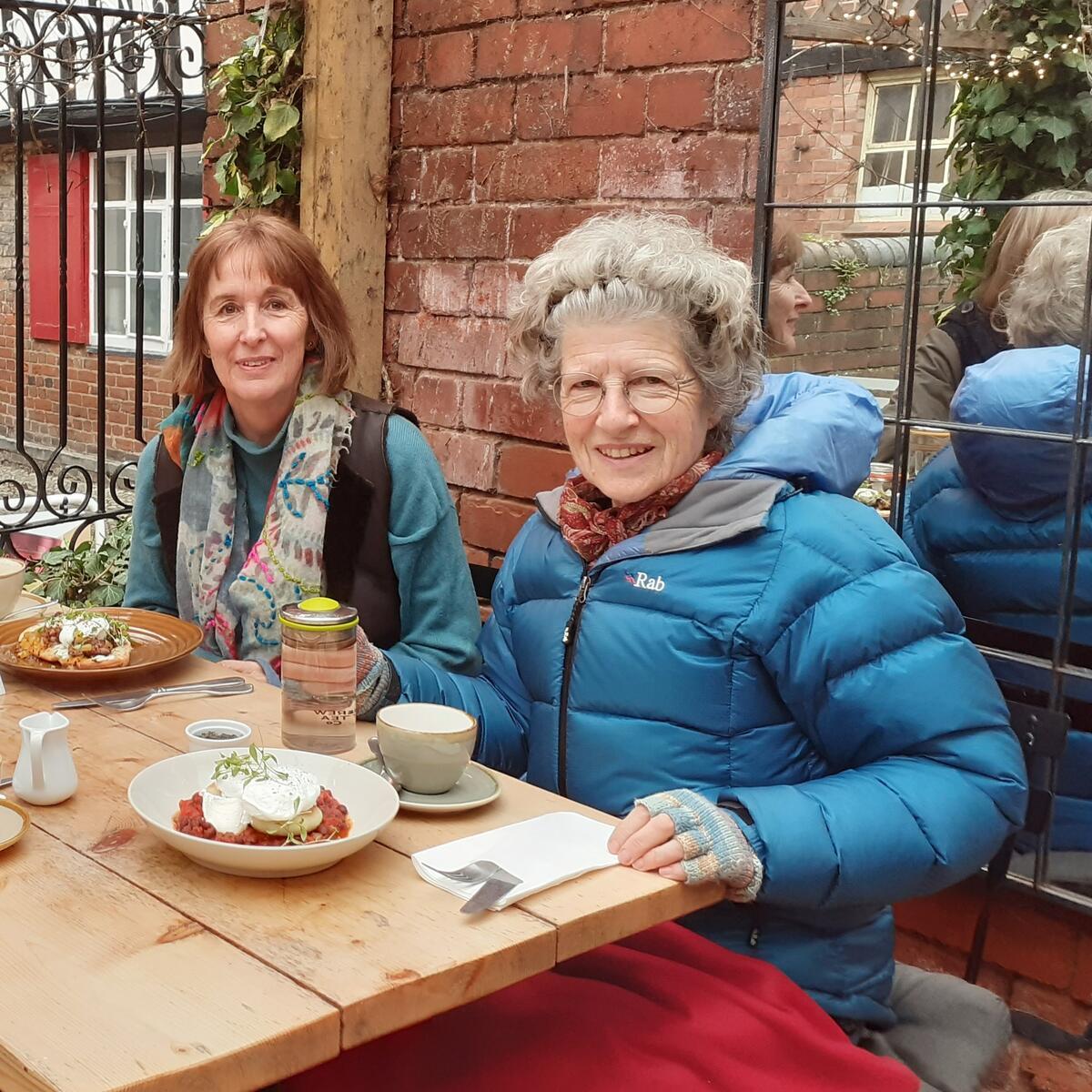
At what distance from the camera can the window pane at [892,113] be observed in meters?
2.33

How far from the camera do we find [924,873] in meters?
1.57

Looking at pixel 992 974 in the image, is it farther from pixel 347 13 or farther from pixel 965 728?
pixel 347 13

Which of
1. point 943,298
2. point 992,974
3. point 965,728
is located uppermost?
point 943,298

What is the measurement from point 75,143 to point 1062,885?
10.3m

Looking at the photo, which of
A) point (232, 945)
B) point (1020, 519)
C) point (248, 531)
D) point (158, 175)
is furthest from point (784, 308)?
point (158, 175)

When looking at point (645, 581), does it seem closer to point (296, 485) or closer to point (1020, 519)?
point (1020, 519)

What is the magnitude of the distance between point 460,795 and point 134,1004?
0.54 meters

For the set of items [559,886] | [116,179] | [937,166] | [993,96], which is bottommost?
[559,886]

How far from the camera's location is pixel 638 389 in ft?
6.18

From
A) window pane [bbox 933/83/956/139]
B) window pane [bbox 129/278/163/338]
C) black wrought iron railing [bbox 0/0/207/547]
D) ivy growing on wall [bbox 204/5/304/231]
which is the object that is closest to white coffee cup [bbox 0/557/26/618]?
ivy growing on wall [bbox 204/5/304/231]

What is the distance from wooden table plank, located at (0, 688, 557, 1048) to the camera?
114 cm

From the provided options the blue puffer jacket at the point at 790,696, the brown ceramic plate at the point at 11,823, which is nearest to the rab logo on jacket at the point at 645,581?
the blue puffer jacket at the point at 790,696

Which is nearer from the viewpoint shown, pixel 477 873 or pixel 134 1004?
pixel 134 1004

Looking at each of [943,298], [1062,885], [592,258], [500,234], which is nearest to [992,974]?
[1062,885]
